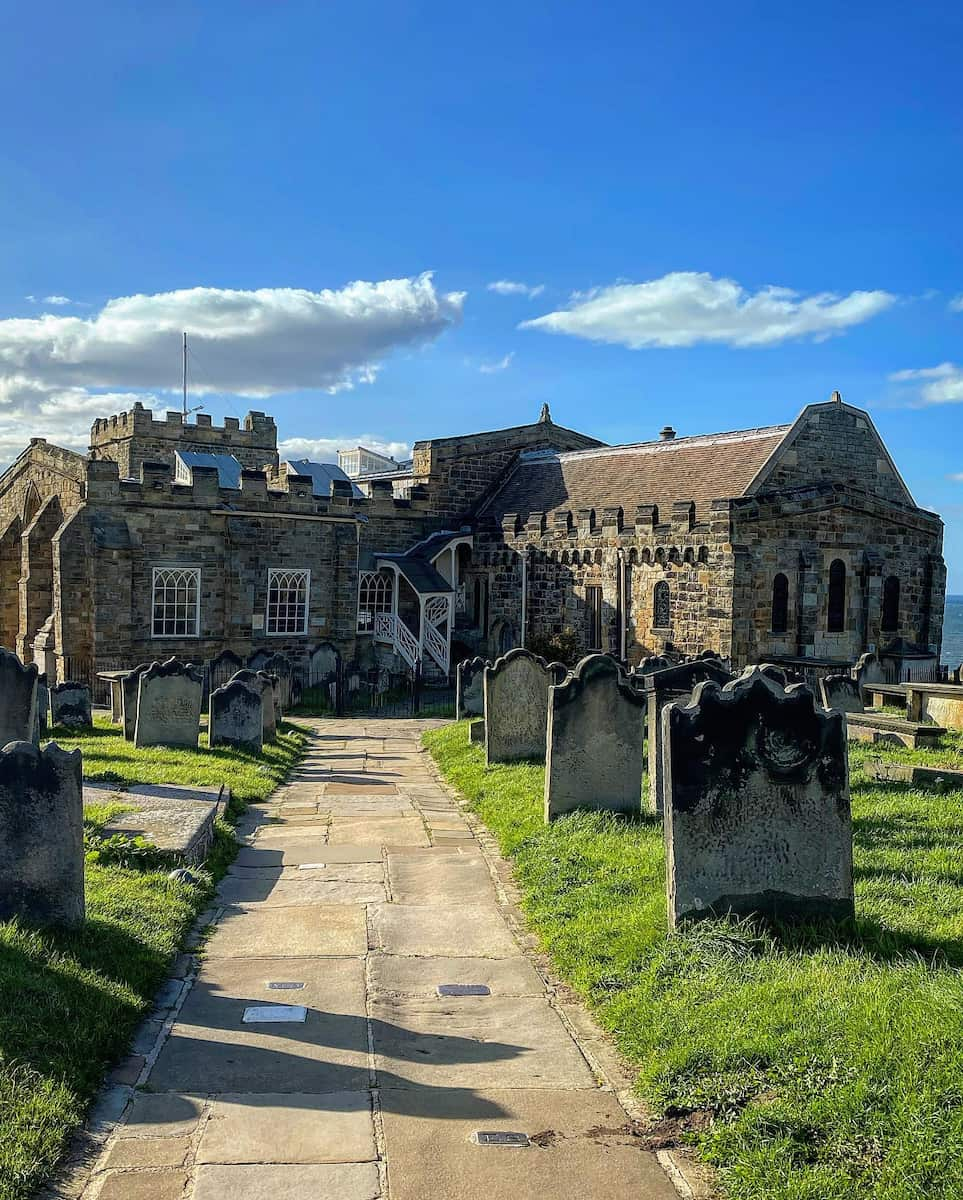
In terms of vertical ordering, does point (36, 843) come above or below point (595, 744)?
below

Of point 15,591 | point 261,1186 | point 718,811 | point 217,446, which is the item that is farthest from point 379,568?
point 261,1186

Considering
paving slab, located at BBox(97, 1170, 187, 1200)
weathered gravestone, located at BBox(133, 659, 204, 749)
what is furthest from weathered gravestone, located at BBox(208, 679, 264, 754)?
paving slab, located at BBox(97, 1170, 187, 1200)

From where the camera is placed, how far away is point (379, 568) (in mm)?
33156

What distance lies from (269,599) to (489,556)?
7.10m

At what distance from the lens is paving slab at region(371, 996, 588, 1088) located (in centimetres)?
529

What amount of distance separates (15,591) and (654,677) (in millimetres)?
28344

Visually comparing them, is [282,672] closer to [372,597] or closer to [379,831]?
[372,597]

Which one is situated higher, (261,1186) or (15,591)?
(15,591)

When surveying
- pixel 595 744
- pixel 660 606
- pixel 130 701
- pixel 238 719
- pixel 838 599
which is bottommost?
pixel 238 719

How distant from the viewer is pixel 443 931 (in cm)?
777

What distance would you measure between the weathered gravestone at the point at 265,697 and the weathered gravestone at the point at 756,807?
10.8 m

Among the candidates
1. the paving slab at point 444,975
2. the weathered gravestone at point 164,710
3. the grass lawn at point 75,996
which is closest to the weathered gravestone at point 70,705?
the weathered gravestone at point 164,710

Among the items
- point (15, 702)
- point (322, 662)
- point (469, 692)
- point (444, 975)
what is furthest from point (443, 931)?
point (322, 662)

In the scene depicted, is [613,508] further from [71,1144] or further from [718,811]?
[71,1144]
